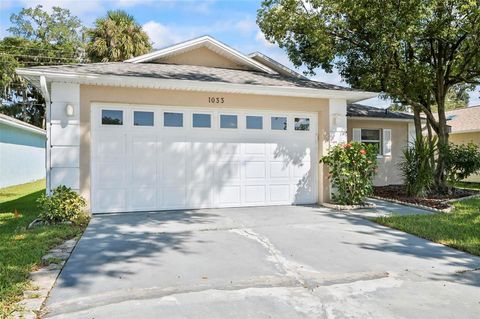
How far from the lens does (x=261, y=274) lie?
14.3ft

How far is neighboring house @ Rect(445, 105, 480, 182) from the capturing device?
1756 cm

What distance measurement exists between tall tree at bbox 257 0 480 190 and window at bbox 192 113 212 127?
4.90 meters

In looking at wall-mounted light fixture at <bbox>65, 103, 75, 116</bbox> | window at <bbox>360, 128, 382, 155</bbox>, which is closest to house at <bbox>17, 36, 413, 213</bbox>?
wall-mounted light fixture at <bbox>65, 103, 75, 116</bbox>

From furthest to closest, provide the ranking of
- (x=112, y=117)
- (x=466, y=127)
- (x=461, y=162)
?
(x=466, y=127)
(x=461, y=162)
(x=112, y=117)

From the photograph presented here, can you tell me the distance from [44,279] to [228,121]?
598cm

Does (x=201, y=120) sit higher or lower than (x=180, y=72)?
lower

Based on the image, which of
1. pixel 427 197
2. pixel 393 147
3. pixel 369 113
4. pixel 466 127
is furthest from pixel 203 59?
pixel 466 127

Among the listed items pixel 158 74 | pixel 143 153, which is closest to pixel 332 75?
pixel 158 74

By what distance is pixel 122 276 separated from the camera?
4.24 metres

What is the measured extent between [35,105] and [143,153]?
31668 mm

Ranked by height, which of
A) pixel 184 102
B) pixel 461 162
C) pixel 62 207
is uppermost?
pixel 184 102

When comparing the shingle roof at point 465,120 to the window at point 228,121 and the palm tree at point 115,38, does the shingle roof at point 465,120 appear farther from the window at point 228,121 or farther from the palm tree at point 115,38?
the palm tree at point 115,38

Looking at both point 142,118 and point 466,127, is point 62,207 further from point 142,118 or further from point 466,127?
Answer: point 466,127

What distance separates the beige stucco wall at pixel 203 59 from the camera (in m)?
11.2
